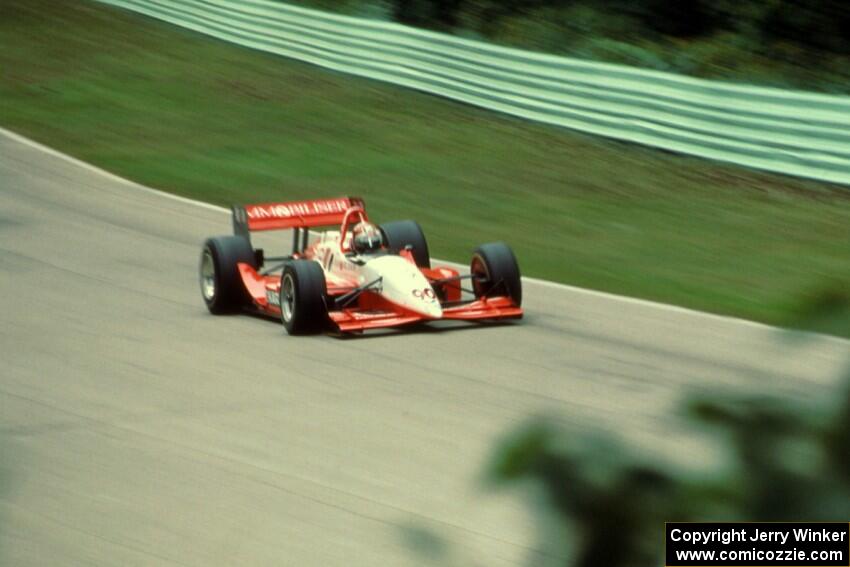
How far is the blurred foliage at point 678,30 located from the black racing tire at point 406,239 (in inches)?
530

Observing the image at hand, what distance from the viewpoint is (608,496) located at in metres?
1.75

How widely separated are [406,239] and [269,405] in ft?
12.1

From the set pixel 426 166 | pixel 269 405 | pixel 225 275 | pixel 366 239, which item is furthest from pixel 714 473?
pixel 426 166

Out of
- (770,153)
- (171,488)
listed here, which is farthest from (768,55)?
(171,488)

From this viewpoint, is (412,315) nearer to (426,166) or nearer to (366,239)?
(366,239)

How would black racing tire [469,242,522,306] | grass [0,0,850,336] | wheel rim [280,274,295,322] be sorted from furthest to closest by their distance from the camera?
1. grass [0,0,850,336]
2. black racing tire [469,242,522,306]
3. wheel rim [280,274,295,322]

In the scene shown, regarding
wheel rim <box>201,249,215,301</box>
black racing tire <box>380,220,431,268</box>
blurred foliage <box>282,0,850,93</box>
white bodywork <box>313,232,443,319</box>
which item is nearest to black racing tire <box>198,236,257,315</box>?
wheel rim <box>201,249,215,301</box>

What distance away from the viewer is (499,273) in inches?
468

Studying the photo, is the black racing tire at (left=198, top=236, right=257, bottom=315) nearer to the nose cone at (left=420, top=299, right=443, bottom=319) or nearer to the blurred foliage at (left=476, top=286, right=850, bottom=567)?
the nose cone at (left=420, top=299, right=443, bottom=319)

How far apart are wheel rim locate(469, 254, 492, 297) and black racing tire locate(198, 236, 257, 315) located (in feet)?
6.00

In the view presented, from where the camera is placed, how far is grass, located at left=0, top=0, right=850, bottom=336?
15.5 m

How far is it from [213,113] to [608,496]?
75.3 ft

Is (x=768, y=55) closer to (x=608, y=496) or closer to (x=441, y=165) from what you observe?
(x=441, y=165)

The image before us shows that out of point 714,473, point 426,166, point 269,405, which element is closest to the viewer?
point 714,473
